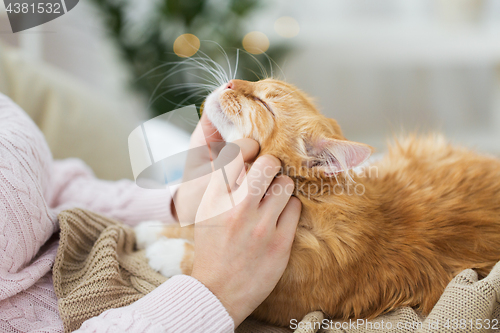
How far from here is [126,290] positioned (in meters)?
0.80

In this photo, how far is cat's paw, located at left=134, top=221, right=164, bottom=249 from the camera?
1.12 meters

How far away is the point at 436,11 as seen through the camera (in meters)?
3.58

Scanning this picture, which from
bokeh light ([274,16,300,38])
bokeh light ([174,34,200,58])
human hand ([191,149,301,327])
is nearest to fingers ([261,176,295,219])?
human hand ([191,149,301,327])

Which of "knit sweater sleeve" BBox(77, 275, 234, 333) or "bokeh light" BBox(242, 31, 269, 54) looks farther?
"bokeh light" BBox(242, 31, 269, 54)

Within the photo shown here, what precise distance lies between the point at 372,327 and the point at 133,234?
76cm

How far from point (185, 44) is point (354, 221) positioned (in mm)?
1694

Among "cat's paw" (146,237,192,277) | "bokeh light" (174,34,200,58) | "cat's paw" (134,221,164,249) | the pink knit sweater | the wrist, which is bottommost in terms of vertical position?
"cat's paw" (134,221,164,249)

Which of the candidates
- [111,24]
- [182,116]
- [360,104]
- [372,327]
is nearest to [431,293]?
[372,327]

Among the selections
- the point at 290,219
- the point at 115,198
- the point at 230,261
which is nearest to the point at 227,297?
the point at 230,261

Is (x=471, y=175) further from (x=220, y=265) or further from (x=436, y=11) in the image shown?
(x=436, y=11)

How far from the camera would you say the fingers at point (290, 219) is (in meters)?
0.82

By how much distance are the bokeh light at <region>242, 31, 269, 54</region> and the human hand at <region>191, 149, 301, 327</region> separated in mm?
1963

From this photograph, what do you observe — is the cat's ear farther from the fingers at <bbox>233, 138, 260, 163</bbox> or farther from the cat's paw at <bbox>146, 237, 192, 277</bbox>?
the cat's paw at <bbox>146, 237, 192, 277</bbox>

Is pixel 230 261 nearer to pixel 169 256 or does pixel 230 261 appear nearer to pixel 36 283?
pixel 169 256
